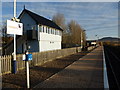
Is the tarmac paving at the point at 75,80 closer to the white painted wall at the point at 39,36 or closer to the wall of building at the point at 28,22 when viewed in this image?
the white painted wall at the point at 39,36

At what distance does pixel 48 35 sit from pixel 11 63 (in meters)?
16.4

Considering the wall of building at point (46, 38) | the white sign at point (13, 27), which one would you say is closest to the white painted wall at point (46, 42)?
the wall of building at point (46, 38)

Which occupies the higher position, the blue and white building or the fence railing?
the blue and white building

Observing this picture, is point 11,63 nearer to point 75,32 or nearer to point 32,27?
point 32,27

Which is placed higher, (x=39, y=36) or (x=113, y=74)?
(x=39, y=36)

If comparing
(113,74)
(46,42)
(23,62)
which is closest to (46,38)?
(46,42)

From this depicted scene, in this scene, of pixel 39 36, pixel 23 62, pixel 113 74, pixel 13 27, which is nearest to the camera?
pixel 13 27

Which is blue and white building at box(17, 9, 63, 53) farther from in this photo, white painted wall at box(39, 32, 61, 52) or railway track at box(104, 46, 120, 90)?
railway track at box(104, 46, 120, 90)

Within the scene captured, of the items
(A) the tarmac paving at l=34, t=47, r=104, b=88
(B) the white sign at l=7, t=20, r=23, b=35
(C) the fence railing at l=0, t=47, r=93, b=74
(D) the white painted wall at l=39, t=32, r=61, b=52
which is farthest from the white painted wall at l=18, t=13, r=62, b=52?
(A) the tarmac paving at l=34, t=47, r=104, b=88

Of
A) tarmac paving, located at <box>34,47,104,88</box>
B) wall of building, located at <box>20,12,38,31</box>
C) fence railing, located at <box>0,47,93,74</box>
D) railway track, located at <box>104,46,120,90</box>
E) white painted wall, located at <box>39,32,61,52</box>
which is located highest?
wall of building, located at <box>20,12,38,31</box>

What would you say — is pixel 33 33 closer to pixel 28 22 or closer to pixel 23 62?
pixel 28 22

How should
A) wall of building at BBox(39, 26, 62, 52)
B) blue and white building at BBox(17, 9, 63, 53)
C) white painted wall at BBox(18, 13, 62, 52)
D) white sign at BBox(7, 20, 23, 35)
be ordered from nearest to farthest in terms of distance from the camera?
white sign at BBox(7, 20, 23, 35) < blue and white building at BBox(17, 9, 63, 53) < white painted wall at BBox(18, 13, 62, 52) < wall of building at BBox(39, 26, 62, 52)

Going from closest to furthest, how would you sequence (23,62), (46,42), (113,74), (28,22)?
(113,74), (23,62), (28,22), (46,42)

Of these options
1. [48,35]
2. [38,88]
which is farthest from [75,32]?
[38,88]
